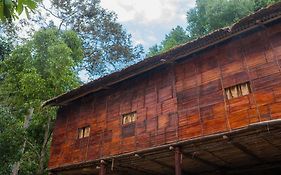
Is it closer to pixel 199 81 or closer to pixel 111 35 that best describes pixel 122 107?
pixel 199 81

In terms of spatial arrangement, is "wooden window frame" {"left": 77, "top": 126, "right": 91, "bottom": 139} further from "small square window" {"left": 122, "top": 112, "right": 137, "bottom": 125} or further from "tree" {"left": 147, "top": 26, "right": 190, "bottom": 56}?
"tree" {"left": 147, "top": 26, "right": 190, "bottom": 56}

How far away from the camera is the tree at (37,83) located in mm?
17438

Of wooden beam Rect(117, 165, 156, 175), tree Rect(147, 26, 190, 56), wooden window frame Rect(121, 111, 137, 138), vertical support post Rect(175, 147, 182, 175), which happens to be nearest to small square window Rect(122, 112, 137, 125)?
wooden window frame Rect(121, 111, 137, 138)

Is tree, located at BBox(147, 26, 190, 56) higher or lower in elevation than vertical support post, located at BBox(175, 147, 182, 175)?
higher

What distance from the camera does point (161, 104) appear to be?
11305mm

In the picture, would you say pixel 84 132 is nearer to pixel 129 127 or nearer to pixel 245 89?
pixel 129 127

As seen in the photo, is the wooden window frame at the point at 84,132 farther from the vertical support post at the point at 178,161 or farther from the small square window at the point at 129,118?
the vertical support post at the point at 178,161

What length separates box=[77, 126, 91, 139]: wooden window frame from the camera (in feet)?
44.6

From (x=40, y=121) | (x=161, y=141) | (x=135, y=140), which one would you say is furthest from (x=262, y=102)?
(x=40, y=121)

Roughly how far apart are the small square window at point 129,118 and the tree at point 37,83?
684 centimetres

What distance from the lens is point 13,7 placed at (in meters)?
2.81

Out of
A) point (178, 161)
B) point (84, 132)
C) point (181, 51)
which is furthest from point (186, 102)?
point (84, 132)

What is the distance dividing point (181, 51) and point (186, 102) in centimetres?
177

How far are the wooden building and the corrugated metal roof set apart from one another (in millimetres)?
29
